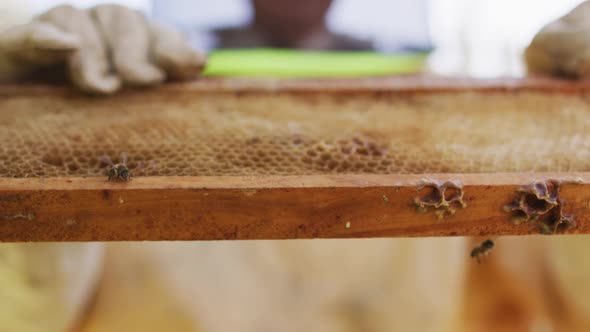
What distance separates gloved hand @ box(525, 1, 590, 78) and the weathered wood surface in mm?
485

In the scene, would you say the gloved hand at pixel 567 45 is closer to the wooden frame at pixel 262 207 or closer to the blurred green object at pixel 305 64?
the wooden frame at pixel 262 207

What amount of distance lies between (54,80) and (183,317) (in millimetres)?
637

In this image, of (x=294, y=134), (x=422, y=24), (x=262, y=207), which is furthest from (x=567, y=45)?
(x=422, y=24)

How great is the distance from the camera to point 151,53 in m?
1.02

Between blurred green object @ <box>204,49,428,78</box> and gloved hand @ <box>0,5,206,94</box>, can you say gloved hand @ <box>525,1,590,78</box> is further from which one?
gloved hand @ <box>0,5,206,94</box>

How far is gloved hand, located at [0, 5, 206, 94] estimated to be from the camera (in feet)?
2.93

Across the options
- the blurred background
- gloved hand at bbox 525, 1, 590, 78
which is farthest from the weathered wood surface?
the blurred background

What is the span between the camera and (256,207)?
25.7 inches

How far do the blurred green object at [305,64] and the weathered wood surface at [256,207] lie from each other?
103 centimetres

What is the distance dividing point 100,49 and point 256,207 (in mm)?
558

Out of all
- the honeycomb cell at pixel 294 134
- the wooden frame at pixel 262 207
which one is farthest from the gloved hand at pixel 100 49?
the wooden frame at pixel 262 207

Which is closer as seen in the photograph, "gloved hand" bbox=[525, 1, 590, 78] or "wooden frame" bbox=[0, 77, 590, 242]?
"wooden frame" bbox=[0, 77, 590, 242]

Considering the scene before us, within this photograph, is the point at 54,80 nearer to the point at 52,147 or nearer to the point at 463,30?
the point at 52,147

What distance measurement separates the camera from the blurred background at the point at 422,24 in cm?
266
